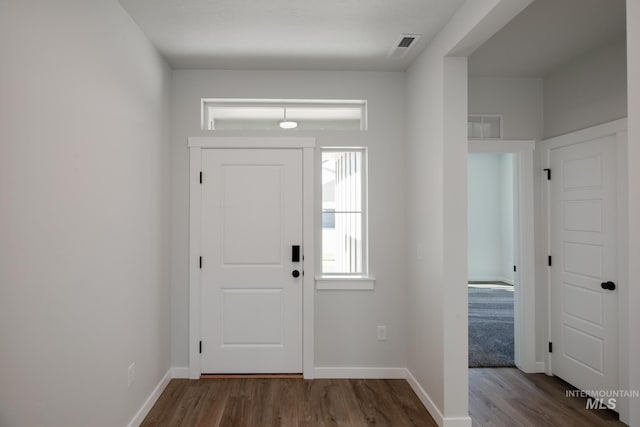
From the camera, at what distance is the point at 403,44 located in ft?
9.78

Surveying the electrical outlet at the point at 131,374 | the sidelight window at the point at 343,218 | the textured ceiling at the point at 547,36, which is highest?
the textured ceiling at the point at 547,36

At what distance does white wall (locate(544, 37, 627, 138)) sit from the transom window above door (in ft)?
5.61

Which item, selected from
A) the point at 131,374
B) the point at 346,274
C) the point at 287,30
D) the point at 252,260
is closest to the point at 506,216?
the point at 346,274

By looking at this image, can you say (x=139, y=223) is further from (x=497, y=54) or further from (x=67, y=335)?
(x=497, y=54)

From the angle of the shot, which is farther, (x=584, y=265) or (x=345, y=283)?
(x=345, y=283)

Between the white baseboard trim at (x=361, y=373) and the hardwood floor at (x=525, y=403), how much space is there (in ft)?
2.00

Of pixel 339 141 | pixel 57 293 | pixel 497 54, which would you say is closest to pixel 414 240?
pixel 339 141

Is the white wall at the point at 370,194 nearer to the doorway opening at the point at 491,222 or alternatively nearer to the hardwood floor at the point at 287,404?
the hardwood floor at the point at 287,404

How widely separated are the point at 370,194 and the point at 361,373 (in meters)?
1.58

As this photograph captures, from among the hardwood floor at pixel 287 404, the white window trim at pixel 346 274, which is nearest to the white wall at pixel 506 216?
the white window trim at pixel 346 274

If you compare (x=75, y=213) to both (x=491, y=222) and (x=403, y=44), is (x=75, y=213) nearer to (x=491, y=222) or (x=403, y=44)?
(x=403, y=44)

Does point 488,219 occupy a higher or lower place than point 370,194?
lower

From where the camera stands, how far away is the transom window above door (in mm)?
3615

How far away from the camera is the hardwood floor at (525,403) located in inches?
110
